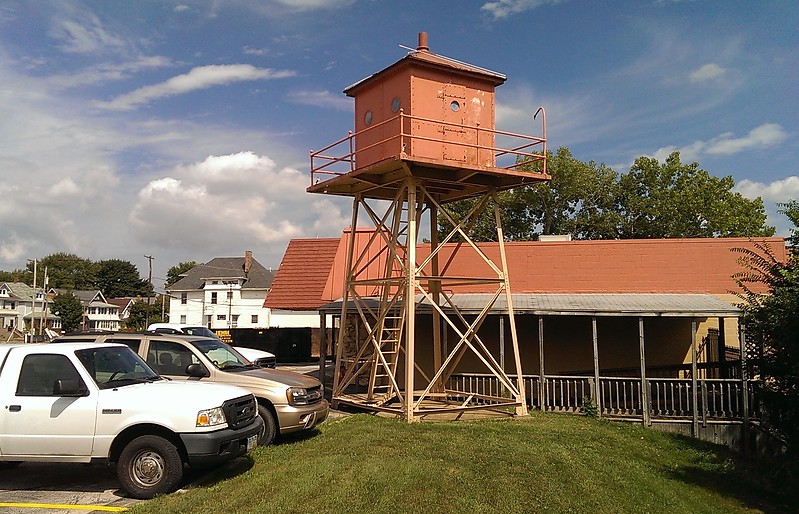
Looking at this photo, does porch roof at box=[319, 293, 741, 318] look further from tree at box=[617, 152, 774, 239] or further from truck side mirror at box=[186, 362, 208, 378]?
tree at box=[617, 152, 774, 239]

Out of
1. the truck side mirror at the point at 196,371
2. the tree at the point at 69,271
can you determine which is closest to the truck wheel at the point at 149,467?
the truck side mirror at the point at 196,371

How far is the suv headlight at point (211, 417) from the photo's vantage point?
25.8ft

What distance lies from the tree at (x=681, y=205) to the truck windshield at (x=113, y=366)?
116 ft

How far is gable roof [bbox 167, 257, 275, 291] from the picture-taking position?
64.6 metres

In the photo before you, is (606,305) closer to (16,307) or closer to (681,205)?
(681,205)

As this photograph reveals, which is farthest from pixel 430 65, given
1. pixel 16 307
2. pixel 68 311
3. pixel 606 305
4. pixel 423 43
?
pixel 16 307

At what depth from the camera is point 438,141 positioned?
1380 cm

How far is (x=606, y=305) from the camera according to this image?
15.8m

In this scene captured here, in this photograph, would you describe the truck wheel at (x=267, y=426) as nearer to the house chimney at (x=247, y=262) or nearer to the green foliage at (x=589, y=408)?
the green foliage at (x=589, y=408)

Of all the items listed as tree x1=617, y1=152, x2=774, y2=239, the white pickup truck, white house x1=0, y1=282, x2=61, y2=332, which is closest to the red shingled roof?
the white pickup truck

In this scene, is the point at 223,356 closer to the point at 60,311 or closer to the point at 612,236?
the point at 612,236

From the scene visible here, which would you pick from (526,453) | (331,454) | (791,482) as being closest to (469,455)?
(526,453)

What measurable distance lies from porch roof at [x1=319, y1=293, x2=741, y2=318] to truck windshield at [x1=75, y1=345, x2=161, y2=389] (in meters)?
8.56

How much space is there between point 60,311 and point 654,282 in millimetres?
60445
